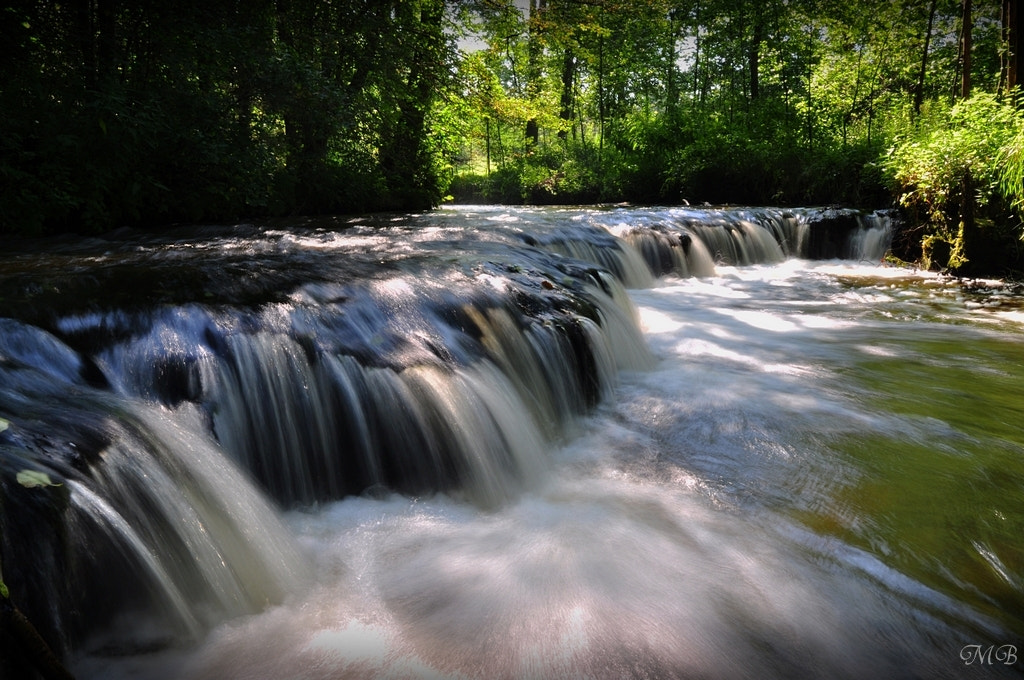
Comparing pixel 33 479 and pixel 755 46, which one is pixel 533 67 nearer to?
pixel 755 46

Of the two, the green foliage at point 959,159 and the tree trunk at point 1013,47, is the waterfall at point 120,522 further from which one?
the tree trunk at point 1013,47

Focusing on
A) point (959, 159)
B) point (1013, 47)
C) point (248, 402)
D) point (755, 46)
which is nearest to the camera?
point (248, 402)

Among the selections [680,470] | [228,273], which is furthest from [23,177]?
[680,470]

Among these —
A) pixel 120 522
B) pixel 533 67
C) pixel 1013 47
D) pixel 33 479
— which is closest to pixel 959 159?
pixel 1013 47

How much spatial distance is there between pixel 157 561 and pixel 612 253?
7.47 m

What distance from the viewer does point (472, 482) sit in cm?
316

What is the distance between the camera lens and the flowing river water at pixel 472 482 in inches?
75.9

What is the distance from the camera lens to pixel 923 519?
2.68m

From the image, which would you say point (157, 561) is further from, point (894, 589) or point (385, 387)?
point (894, 589)

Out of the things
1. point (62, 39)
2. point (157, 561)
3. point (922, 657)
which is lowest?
point (922, 657)

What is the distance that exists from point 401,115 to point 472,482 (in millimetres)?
9198
